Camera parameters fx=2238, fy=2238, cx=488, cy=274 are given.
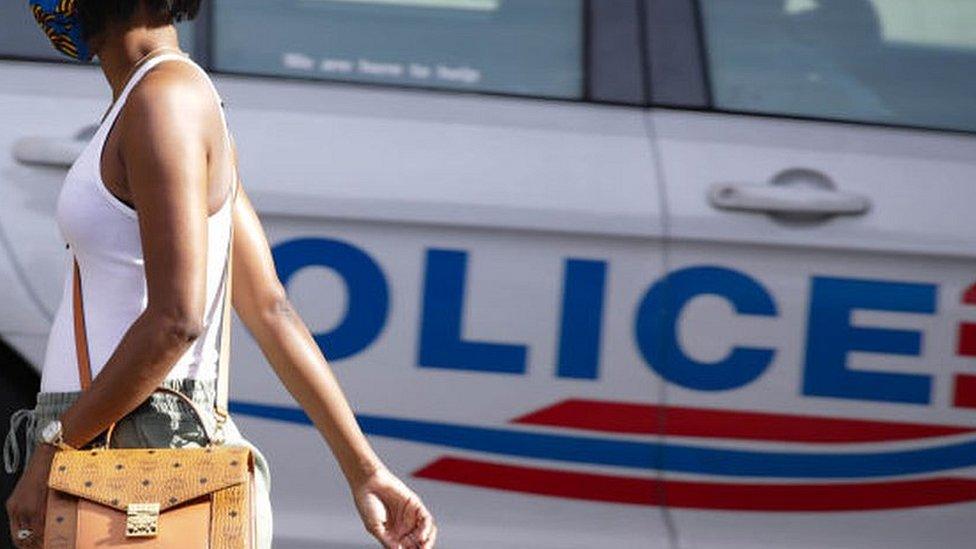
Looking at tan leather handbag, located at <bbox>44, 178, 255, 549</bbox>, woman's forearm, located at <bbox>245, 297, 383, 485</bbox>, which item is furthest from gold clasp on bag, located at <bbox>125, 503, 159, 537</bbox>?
woman's forearm, located at <bbox>245, 297, 383, 485</bbox>

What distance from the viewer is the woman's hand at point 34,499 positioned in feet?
7.73

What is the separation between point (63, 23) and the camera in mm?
2465

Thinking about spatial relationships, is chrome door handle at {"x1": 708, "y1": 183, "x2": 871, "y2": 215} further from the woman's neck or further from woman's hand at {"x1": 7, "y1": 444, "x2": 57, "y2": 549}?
woman's hand at {"x1": 7, "y1": 444, "x2": 57, "y2": 549}

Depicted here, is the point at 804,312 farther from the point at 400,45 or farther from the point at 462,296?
the point at 400,45

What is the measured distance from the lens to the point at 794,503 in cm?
377

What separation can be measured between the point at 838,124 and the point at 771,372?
466 millimetres

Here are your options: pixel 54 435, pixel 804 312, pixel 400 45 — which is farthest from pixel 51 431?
pixel 804 312

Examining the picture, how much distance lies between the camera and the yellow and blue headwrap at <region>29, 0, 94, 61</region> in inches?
96.3

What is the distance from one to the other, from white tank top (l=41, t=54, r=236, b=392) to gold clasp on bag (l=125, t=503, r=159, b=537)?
0.16m

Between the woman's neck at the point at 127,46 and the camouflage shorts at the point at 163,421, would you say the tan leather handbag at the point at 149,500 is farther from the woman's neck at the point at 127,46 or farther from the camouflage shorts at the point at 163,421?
the woman's neck at the point at 127,46

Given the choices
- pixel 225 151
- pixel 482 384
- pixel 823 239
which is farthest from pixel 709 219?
pixel 225 151

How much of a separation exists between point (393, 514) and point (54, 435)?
1.47ft

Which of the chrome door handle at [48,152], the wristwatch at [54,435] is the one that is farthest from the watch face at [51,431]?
the chrome door handle at [48,152]

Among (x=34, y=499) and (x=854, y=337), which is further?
(x=854, y=337)
